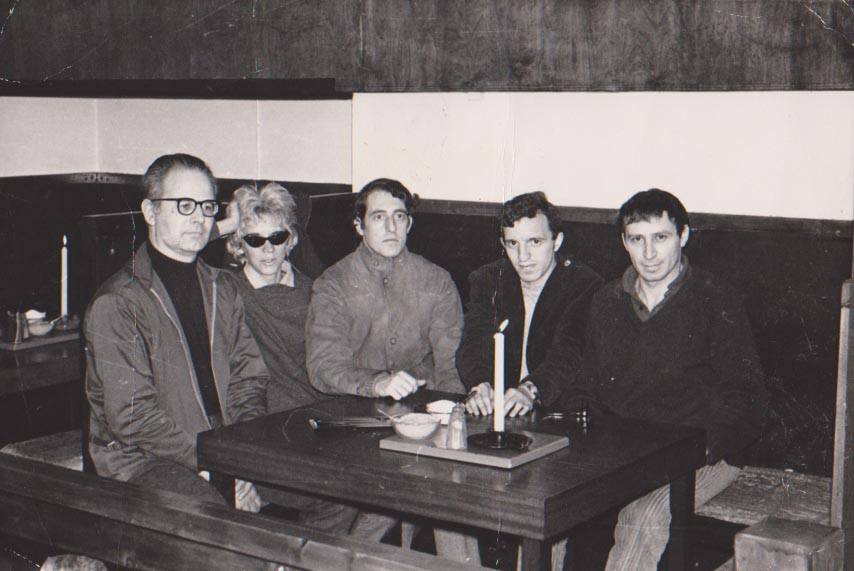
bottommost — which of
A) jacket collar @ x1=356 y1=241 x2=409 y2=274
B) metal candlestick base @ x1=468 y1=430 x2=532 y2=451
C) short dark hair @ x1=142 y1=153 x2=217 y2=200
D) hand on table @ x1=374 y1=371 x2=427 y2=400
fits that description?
metal candlestick base @ x1=468 y1=430 x2=532 y2=451

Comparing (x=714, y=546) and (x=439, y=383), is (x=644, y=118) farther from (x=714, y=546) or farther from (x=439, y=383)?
(x=714, y=546)

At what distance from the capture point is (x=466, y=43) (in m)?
2.54

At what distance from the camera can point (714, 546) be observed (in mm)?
3754

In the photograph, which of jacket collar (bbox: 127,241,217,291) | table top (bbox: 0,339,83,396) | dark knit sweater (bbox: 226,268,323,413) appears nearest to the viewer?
jacket collar (bbox: 127,241,217,291)

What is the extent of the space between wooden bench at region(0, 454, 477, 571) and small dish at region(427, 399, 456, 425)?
47.0 inches

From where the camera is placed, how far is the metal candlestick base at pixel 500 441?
289 centimetres

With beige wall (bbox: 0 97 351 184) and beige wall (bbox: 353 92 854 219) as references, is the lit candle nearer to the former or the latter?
beige wall (bbox: 353 92 854 219)

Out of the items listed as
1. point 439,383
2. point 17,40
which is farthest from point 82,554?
point 17,40

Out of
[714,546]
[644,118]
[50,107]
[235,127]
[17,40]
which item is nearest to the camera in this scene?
[714,546]

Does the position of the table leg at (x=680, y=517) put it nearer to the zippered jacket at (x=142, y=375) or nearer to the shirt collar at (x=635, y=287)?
the shirt collar at (x=635, y=287)

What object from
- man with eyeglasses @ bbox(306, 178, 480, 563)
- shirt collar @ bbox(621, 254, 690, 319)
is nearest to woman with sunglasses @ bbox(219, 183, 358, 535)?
man with eyeglasses @ bbox(306, 178, 480, 563)

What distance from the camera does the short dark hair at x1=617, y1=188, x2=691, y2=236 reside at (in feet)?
11.9

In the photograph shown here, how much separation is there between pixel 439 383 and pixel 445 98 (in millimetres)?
1764

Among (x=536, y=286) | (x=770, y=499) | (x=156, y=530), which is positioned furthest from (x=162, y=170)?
(x=770, y=499)
